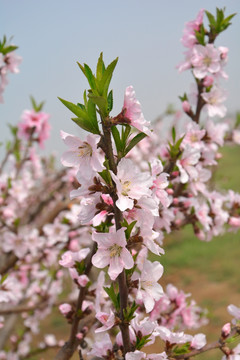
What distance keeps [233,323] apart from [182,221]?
2.73 feet

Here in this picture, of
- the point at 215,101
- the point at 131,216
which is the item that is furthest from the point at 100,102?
the point at 215,101

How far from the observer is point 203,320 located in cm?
402

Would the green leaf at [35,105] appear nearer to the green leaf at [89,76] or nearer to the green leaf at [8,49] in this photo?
the green leaf at [8,49]

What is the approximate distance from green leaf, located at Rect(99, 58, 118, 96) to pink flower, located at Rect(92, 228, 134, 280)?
0.41 metres

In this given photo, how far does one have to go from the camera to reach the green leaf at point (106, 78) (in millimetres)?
1091

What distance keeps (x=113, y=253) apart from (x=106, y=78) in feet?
1.67

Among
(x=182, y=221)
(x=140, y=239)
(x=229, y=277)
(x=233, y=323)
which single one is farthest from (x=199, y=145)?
(x=229, y=277)

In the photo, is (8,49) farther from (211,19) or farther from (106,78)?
(106,78)

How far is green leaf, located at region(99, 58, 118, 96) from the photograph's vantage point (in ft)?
3.58

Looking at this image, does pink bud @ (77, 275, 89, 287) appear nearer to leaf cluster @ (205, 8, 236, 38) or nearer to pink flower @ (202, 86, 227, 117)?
pink flower @ (202, 86, 227, 117)

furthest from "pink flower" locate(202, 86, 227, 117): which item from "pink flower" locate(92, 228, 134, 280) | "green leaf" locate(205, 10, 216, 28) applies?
"pink flower" locate(92, 228, 134, 280)

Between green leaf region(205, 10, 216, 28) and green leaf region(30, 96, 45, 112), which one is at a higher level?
green leaf region(205, 10, 216, 28)

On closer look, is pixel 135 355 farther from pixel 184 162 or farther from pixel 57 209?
pixel 57 209

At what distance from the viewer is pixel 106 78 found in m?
1.10
